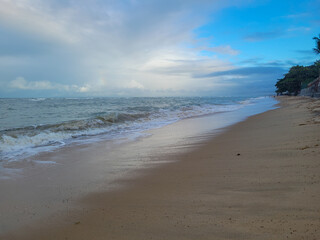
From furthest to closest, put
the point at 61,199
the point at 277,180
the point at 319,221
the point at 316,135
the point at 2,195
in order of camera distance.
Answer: the point at 316,135, the point at 2,195, the point at 61,199, the point at 277,180, the point at 319,221

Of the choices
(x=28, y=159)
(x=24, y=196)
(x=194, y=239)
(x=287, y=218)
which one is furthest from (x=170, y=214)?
(x=28, y=159)

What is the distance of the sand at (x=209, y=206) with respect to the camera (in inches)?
79.7

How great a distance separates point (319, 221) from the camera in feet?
6.23

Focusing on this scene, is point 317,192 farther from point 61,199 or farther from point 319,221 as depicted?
point 61,199

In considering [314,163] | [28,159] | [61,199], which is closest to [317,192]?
[314,163]

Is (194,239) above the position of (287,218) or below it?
below

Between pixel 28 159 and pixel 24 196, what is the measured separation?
2.91 meters

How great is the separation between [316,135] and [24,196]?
6.43 metres

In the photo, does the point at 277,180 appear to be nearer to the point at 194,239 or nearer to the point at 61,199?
the point at 194,239

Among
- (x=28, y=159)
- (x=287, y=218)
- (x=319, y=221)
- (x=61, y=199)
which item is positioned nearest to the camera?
(x=319, y=221)

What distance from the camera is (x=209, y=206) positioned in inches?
99.0

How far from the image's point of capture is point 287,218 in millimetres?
2037

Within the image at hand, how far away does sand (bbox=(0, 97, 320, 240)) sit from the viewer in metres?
2.03

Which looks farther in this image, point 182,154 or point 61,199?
point 182,154
